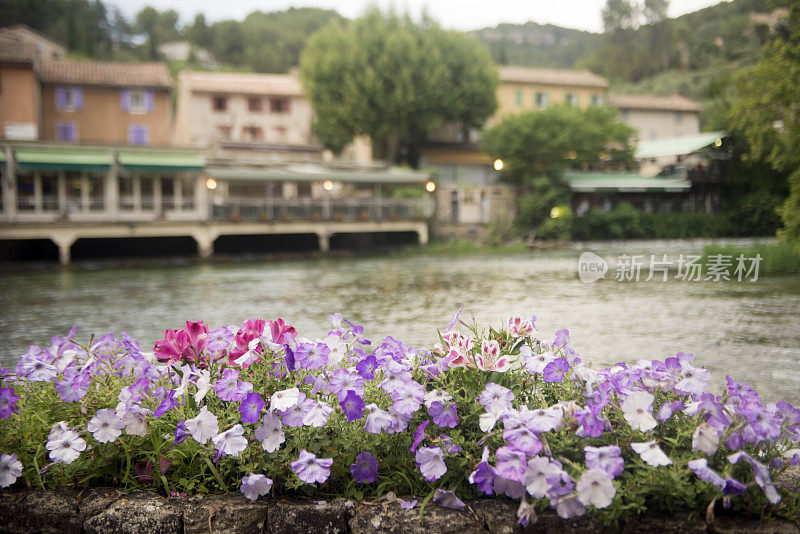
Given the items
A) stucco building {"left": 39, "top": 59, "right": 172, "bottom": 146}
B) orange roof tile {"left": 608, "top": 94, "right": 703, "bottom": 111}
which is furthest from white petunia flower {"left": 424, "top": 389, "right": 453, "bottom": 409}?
orange roof tile {"left": 608, "top": 94, "right": 703, "bottom": 111}

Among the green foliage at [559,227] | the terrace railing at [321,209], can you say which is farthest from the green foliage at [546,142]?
the terrace railing at [321,209]

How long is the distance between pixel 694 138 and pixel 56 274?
79.7 feet

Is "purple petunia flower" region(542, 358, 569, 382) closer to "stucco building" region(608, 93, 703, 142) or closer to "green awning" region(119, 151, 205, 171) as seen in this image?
"green awning" region(119, 151, 205, 171)

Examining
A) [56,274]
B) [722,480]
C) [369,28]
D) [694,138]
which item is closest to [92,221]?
[56,274]

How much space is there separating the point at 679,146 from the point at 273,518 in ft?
92.8

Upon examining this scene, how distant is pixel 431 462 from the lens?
1.50m

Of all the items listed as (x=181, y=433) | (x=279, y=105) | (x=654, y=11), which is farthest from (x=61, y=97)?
(x=181, y=433)

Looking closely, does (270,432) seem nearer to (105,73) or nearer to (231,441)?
(231,441)

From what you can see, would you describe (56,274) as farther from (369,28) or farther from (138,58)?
(138,58)

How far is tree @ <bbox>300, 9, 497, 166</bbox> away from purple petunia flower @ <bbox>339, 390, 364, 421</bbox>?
2554cm

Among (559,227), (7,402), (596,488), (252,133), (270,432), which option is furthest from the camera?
(252,133)

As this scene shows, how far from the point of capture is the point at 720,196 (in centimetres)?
2050

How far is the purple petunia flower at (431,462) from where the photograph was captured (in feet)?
4.86

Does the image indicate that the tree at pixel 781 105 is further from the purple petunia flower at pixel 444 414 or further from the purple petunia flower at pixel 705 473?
the purple petunia flower at pixel 444 414
